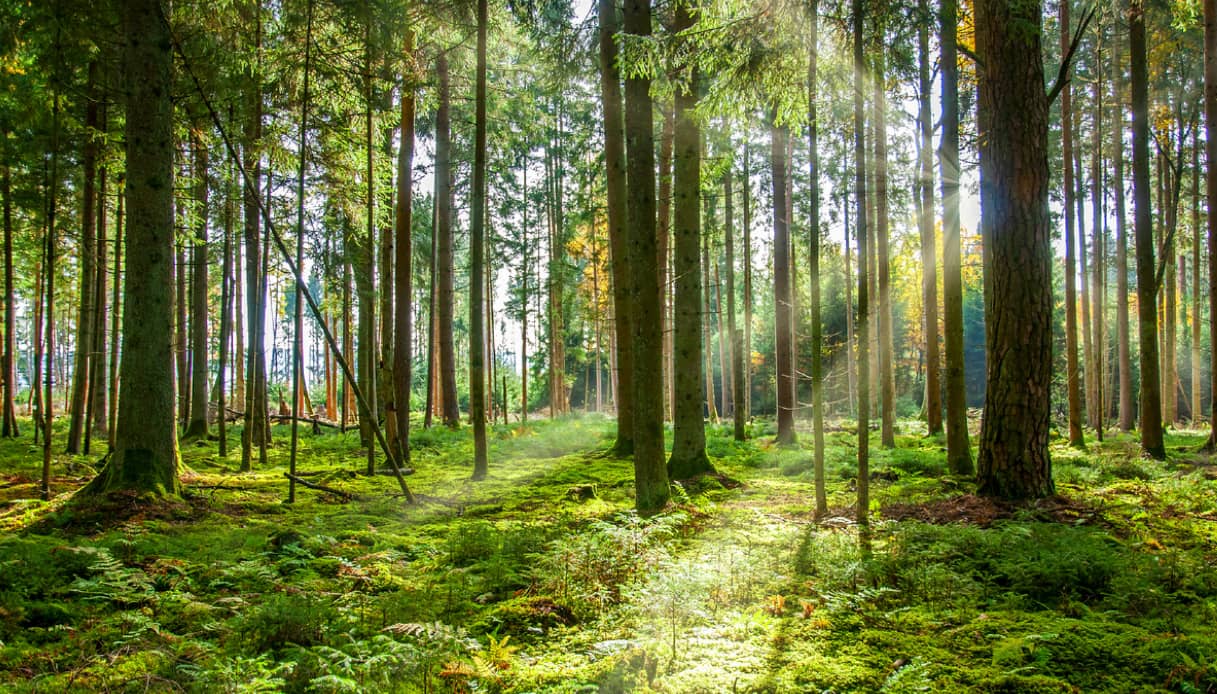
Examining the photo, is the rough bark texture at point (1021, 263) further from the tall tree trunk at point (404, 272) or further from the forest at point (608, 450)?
the tall tree trunk at point (404, 272)

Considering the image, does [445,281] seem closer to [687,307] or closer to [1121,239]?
[687,307]

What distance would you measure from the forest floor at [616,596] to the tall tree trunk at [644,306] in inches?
25.7

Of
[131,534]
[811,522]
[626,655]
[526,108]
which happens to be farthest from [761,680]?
[526,108]

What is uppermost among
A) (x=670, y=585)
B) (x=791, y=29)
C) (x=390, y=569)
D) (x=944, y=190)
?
(x=791, y=29)

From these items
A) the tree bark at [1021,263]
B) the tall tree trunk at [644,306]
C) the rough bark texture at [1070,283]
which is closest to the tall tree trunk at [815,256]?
the tall tree trunk at [644,306]

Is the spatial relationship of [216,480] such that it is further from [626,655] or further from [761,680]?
[761,680]

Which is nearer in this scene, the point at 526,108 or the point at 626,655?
the point at 626,655

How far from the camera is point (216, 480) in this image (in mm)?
8445

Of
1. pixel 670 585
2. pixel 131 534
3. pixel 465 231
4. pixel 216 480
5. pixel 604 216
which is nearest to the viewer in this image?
pixel 670 585

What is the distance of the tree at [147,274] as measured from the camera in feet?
21.7

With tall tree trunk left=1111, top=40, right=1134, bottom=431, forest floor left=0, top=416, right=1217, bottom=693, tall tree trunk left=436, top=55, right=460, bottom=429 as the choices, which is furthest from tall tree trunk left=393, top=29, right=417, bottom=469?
tall tree trunk left=1111, top=40, right=1134, bottom=431

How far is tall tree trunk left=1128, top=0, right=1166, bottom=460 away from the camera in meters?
10.1

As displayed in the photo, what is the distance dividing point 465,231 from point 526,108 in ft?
48.4

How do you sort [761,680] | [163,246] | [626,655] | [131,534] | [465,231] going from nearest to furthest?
[761,680]
[626,655]
[131,534]
[163,246]
[465,231]
